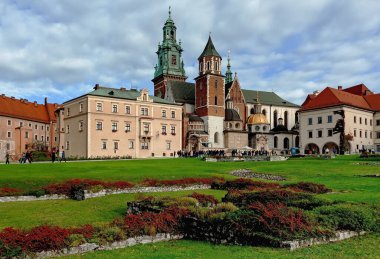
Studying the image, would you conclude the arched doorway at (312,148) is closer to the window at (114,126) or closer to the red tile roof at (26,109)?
the window at (114,126)

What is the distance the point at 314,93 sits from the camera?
104 meters

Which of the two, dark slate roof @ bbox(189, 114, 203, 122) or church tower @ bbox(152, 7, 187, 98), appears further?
church tower @ bbox(152, 7, 187, 98)

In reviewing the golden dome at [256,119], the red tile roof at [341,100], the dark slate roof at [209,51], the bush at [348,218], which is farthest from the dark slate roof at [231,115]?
the bush at [348,218]

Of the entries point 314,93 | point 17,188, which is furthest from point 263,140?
point 17,188

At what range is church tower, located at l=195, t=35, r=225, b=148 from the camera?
8338 centimetres

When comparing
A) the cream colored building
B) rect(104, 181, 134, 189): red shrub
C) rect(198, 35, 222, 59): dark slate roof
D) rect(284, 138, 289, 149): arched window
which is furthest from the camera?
rect(284, 138, 289, 149): arched window

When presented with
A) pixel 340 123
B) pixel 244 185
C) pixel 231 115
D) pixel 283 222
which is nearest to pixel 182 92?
pixel 231 115

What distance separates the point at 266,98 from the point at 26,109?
62.6 metres

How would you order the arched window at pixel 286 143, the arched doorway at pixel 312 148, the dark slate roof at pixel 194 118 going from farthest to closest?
the arched window at pixel 286 143
the dark slate roof at pixel 194 118
the arched doorway at pixel 312 148

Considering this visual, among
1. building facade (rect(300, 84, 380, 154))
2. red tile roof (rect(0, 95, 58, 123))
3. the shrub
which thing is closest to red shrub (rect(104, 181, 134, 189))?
the shrub

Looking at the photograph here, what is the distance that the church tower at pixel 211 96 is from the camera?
274 feet

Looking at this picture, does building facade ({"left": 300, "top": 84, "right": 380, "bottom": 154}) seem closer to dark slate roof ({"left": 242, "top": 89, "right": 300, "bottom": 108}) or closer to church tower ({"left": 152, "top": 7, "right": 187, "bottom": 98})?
dark slate roof ({"left": 242, "top": 89, "right": 300, "bottom": 108})

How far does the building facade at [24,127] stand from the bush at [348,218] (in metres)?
72.1

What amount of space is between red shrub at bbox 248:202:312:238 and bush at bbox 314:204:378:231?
0.78 meters
